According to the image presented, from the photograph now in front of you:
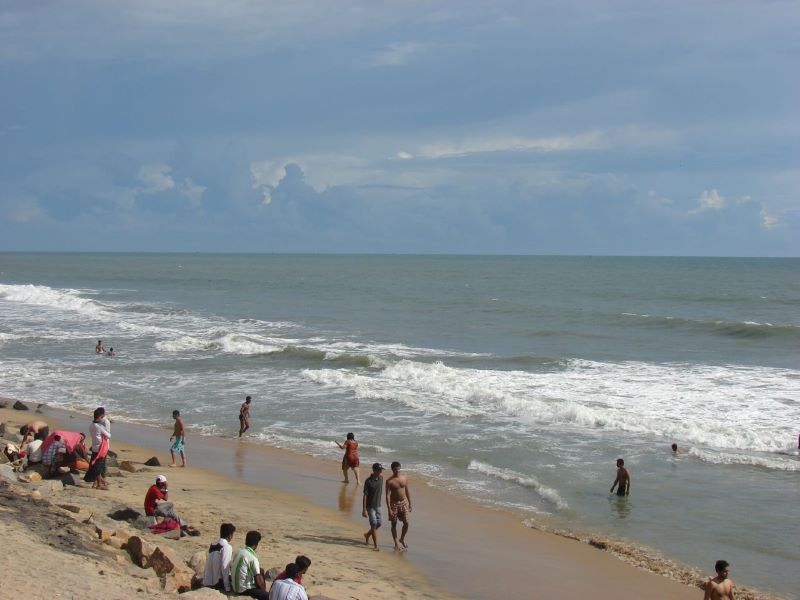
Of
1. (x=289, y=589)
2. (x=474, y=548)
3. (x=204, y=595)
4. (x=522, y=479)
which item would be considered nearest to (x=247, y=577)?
(x=204, y=595)

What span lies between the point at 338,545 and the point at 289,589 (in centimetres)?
404

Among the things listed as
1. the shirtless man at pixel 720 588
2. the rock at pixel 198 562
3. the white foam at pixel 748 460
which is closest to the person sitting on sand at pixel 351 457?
the rock at pixel 198 562

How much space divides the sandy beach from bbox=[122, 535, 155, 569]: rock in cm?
11

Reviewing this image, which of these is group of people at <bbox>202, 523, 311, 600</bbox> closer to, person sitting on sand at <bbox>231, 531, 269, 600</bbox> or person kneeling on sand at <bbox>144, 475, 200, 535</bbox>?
person sitting on sand at <bbox>231, 531, 269, 600</bbox>

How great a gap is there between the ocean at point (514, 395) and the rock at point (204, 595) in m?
7.27

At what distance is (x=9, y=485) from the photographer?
36.8 ft

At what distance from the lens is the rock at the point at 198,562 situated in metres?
9.41

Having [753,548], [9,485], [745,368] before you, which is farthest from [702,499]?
[745,368]

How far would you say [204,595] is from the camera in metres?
8.11

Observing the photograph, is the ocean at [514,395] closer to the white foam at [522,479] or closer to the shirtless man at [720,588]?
the white foam at [522,479]

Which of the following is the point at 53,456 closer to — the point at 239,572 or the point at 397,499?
the point at 397,499

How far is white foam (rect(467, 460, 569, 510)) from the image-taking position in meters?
15.1

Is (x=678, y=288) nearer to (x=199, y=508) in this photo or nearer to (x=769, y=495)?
(x=769, y=495)

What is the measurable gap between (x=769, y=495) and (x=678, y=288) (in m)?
73.8
